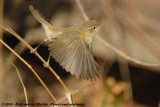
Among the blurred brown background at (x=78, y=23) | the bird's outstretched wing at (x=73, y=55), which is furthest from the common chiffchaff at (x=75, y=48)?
the blurred brown background at (x=78, y=23)

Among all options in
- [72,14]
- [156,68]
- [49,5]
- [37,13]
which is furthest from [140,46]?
[37,13]

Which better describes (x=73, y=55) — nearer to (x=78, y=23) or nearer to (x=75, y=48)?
(x=75, y=48)

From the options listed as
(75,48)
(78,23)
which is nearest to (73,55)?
(75,48)

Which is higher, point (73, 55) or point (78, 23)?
point (73, 55)

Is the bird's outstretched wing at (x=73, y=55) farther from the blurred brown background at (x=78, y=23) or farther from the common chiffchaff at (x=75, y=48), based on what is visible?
the blurred brown background at (x=78, y=23)

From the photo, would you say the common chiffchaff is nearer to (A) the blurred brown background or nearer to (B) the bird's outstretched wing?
(B) the bird's outstretched wing

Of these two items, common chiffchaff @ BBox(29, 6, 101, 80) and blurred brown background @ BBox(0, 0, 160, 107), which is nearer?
common chiffchaff @ BBox(29, 6, 101, 80)

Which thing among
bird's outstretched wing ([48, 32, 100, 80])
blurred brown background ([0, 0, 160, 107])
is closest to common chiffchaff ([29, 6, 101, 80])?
bird's outstretched wing ([48, 32, 100, 80])
